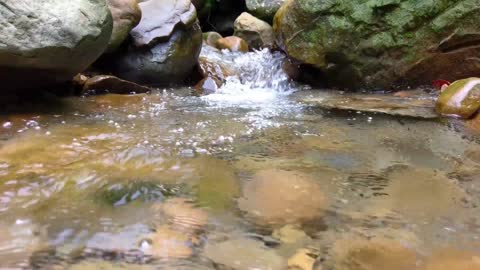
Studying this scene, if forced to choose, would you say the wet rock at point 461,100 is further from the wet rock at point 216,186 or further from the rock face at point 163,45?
the rock face at point 163,45

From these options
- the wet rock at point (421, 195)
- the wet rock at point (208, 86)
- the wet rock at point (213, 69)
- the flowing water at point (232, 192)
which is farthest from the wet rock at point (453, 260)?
the wet rock at point (213, 69)

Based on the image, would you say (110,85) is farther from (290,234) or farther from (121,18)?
(290,234)

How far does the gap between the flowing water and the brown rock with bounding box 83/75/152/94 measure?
2.89 ft

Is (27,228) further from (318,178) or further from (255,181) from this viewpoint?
(318,178)

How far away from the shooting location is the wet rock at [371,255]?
1.85 m

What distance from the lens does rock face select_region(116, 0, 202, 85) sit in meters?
5.94

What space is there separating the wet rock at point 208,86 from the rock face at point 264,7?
3374 mm

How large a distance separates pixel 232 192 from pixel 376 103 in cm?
322

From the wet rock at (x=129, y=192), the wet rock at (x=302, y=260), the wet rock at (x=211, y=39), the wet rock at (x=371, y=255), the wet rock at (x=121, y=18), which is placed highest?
the wet rock at (x=121, y=18)

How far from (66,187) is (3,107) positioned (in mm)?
2059

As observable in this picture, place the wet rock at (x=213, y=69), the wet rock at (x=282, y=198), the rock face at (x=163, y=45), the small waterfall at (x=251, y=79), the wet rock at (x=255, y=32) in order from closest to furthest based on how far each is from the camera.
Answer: the wet rock at (x=282, y=198)
the small waterfall at (x=251, y=79)
the rock face at (x=163, y=45)
the wet rock at (x=213, y=69)
the wet rock at (x=255, y=32)

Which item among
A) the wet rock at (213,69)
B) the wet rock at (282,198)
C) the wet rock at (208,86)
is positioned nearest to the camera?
the wet rock at (282,198)

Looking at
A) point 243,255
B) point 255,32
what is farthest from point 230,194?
point 255,32

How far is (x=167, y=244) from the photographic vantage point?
1.97 metres
